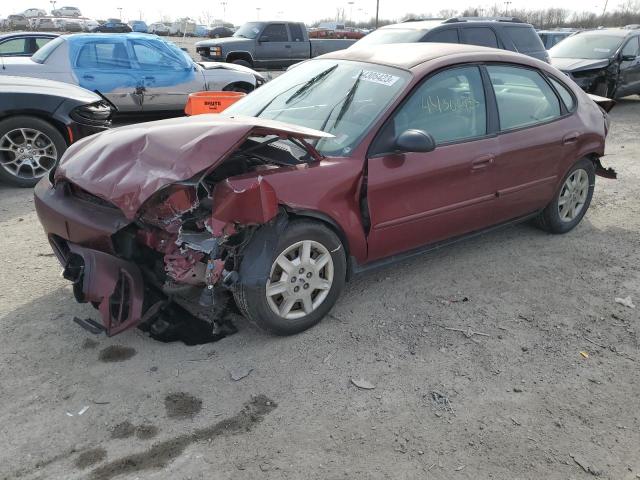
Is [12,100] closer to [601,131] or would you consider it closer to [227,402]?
[227,402]

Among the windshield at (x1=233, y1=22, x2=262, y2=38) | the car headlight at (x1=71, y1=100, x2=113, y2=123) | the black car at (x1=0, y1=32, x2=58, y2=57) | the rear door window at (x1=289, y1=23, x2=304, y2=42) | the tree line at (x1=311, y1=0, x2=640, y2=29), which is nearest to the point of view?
the car headlight at (x1=71, y1=100, x2=113, y2=123)

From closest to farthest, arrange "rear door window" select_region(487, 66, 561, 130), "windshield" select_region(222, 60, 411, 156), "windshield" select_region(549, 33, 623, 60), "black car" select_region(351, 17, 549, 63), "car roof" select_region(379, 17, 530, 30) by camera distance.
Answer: "windshield" select_region(222, 60, 411, 156), "rear door window" select_region(487, 66, 561, 130), "black car" select_region(351, 17, 549, 63), "car roof" select_region(379, 17, 530, 30), "windshield" select_region(549, 33, 623, 60)

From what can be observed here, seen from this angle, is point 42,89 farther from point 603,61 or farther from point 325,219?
point 603,61

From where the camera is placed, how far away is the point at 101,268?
313 cm

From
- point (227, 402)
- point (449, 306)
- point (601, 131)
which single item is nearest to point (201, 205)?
point (227, 402)

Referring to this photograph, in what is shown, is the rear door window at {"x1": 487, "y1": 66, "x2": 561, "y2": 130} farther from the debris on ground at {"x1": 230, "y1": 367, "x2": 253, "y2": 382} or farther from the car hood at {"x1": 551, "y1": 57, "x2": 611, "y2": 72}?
the car hood at {"x1": 551, "y1": 57, "x2": 611, "y2": 72}

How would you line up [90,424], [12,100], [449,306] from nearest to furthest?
[90,424] < [449,306] < [12,100]

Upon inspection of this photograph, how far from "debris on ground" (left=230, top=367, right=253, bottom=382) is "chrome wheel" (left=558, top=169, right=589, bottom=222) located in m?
3.39

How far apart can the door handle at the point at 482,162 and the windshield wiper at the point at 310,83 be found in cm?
127

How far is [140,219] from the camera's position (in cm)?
318

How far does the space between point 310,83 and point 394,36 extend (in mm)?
5810

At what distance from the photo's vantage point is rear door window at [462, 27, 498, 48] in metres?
9.27

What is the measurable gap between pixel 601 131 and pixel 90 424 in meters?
4.82

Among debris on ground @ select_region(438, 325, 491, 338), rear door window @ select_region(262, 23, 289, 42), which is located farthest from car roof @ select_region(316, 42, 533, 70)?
rear door window @ select_region(262, 23, 289, 42)
